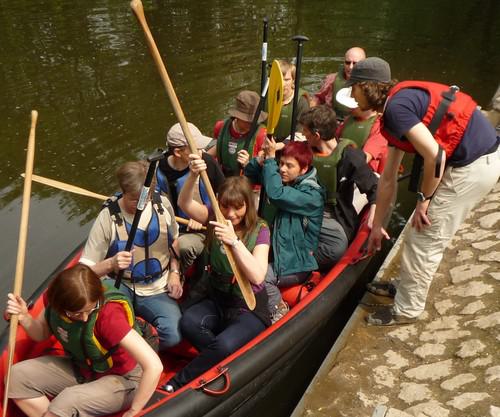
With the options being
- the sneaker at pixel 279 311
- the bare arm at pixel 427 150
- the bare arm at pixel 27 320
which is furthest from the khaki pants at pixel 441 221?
the bare arm at pixel 27 320

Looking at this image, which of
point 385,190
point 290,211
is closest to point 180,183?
point 290,211

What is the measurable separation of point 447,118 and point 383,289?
1501mm

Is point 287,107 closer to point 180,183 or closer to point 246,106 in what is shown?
point 246,106

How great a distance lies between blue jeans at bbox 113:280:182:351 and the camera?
3.23m

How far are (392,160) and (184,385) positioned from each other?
1.74 m

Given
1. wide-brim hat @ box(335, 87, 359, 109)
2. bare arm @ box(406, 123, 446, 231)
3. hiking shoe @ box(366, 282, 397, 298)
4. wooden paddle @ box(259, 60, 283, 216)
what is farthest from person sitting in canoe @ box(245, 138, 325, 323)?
wide-brim hat @ box(335, 87, 359, 109)

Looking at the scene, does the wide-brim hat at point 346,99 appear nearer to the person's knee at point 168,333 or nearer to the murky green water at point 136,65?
the person's knee at point 168,333

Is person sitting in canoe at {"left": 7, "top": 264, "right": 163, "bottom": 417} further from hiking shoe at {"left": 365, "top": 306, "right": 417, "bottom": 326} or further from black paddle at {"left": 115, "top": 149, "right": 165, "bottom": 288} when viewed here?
hiking shoe at {"left": 365, "top": 306, "right": 417, "bottom": 326}

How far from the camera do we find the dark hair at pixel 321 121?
3.69 m

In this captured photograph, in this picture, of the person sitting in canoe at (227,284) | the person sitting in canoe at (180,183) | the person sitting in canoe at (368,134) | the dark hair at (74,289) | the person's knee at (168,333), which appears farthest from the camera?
the person sitting in canoe at (368,134)

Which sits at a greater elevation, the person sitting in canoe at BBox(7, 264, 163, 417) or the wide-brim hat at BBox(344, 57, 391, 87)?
the wide-brim hat at BBox(344, 57, 391, 87)

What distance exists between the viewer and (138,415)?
257 cm

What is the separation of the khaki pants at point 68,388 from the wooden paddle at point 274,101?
149 centimetres

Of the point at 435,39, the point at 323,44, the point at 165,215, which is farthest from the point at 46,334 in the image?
the point at 435,39
